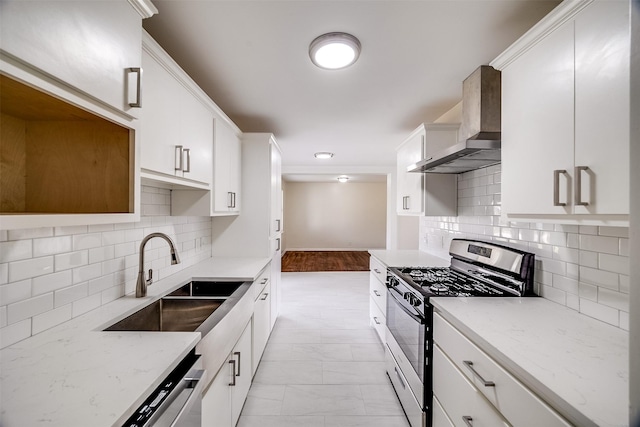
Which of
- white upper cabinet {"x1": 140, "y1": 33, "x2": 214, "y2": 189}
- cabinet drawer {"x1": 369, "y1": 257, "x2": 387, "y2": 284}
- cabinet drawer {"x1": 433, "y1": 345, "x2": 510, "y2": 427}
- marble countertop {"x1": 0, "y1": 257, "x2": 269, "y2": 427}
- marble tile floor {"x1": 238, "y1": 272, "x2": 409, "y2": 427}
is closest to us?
marble countertop {"x1": 0, "y1": 257, "x2": 269, "y2": 427}

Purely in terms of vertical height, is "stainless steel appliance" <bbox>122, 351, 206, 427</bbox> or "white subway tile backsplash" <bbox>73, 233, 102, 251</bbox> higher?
"white subway tile backsplash" <bbox>73, 233, 102, 251</bbox>

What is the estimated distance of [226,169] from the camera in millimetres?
2459

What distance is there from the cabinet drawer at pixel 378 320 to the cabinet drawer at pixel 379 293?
0.05m

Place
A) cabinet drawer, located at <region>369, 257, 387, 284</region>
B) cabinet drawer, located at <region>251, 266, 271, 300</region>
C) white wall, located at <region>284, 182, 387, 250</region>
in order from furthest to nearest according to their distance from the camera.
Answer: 1. white wall, located at <region>284, 182, 387, 250</region>
2. cabinet drawer, located at <region>369, 257, 387, 284</region>
3. cabinet drawer, located at <region>251, 266, 271, 300</region>

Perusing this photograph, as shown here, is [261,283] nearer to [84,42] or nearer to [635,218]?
[84,42]

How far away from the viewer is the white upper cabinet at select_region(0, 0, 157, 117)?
0.69 meters

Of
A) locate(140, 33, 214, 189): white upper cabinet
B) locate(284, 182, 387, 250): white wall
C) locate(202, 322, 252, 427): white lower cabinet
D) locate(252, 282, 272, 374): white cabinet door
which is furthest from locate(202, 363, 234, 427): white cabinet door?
locate(284, 182, 387, 250): white wall

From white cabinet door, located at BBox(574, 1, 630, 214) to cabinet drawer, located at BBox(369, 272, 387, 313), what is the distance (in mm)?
1832

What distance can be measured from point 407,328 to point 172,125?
194cm

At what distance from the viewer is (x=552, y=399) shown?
2.52 feet

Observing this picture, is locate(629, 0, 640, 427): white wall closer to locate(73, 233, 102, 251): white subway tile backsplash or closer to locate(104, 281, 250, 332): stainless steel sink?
locate(104, 281, 250, 332): stainless steel sink

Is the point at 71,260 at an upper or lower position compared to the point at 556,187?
lower

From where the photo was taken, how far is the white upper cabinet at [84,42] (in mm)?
687

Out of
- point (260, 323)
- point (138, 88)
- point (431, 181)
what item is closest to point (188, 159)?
point (138, 88)
